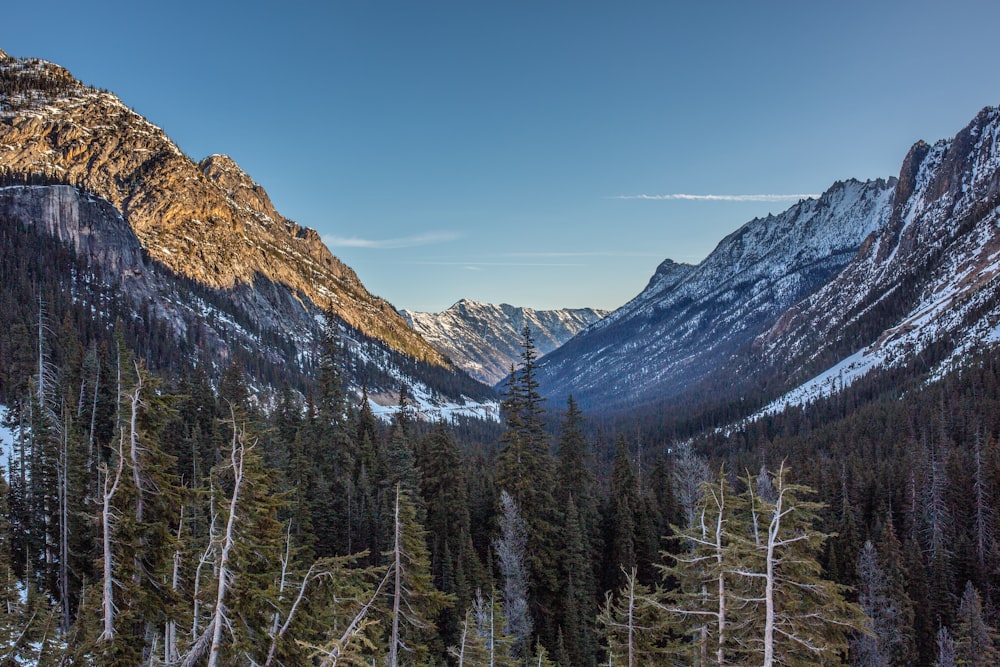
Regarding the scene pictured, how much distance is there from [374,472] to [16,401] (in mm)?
38183

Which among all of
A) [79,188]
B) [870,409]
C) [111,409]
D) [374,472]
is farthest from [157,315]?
[870,409]

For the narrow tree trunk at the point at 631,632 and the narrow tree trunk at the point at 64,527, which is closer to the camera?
the narrow tree trunk at the point at 631,632

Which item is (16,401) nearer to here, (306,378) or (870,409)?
(306,378)

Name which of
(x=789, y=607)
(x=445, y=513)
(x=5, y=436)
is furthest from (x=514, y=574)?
(x=5, y=436)

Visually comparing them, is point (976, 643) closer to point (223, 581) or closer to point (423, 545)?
point (423, 545)

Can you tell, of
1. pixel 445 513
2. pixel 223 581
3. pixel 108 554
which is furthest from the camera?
pixel 445 513

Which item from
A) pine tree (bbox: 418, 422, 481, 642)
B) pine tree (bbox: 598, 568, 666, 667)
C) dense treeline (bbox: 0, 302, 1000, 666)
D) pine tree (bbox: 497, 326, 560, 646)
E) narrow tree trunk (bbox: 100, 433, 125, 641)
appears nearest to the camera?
dense treeline (bbox: 0, 302, 1000, 666)

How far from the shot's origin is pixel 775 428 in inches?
6171

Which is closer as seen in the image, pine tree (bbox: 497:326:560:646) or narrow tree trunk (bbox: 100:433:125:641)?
narrow tree trunk (bbox: 100:433:125:641)

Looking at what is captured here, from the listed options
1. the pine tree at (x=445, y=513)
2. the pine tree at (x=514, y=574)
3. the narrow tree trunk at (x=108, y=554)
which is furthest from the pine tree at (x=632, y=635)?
the pine tree at (x=445, y=513)

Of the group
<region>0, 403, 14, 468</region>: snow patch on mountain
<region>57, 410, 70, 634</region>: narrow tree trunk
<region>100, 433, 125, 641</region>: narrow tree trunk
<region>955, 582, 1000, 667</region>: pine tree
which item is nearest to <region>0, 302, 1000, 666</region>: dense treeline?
<region>100, 433, 125, 641</region>: narrow tree trunk

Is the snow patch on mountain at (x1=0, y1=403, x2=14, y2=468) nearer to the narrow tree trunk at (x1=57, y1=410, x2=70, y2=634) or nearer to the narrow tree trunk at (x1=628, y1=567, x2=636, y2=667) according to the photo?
the narrow tree trunk at (x1=57, y1=410, x2=70, y2=634)

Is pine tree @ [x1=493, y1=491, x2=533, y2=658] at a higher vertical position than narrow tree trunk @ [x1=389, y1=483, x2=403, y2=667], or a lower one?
lower

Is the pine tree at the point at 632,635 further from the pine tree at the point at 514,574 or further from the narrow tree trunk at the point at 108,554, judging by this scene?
the pine tree at the point at 514,574
